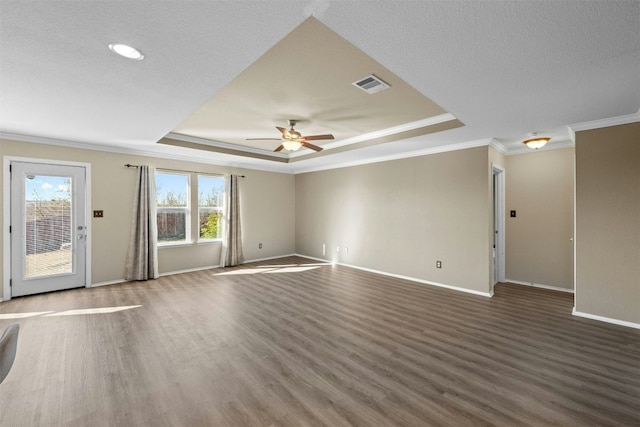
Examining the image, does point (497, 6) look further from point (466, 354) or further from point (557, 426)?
point (466, 354)

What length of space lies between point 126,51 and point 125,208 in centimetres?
404

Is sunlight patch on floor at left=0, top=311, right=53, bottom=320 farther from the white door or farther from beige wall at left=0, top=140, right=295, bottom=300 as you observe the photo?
beige wall at left=0, top=140, right=295, bottom=300

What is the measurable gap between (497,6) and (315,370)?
9.22ft

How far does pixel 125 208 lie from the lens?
513 centimetres

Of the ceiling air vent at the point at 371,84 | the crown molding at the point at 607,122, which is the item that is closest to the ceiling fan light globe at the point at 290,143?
the ceiling air vent at the point at 371,84

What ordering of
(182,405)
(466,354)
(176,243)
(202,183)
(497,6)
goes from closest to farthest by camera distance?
(497,6) → (182,405) → (466,354) → (176,243) → (202,183)

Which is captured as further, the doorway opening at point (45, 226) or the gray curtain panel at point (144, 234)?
the gray curtain panel at point (144, 234)

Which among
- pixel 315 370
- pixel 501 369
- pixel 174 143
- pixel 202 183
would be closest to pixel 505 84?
pixel 501 369

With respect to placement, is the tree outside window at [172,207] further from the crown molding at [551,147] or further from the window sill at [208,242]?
the crown molding at [551,147]

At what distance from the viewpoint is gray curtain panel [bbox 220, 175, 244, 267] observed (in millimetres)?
6422

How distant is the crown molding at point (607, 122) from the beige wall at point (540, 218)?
1.33m

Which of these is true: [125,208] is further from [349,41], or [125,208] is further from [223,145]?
[349,41]

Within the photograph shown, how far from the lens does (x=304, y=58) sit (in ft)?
7.82

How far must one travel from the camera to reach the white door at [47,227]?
4184mm
